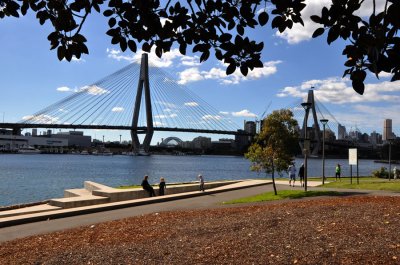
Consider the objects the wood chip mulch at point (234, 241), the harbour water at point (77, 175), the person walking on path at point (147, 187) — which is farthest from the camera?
the harbour water at point (77, 175)

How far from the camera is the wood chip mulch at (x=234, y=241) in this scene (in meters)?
7.59

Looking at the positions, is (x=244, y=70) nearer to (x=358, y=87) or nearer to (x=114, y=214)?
(x=358, y=87)

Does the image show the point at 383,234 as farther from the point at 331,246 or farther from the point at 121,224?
the point at 121,224

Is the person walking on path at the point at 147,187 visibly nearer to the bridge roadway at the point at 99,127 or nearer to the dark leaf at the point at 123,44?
the dark leaf at the point at 123,44

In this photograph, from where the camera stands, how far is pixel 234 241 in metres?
8.65

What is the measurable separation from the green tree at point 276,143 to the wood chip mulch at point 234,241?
906 cm

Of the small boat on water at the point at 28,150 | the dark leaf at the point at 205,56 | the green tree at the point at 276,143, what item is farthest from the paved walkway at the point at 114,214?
the small boat on water at the point at 28,150

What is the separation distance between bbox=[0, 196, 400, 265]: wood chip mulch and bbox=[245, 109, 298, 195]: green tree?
906 cm

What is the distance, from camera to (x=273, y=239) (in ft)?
28.4

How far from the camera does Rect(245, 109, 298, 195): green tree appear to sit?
21.1 metres

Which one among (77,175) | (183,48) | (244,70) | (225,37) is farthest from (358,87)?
(77,175)

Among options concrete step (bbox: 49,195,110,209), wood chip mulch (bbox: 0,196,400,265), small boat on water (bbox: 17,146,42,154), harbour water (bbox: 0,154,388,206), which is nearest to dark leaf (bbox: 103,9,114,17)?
wood chip mulch (bbox: 0,196,400,265)

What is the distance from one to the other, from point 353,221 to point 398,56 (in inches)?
317

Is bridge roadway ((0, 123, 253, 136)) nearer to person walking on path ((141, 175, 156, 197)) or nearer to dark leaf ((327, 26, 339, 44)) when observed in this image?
person walking on path ((141, 175, 156, 197))
